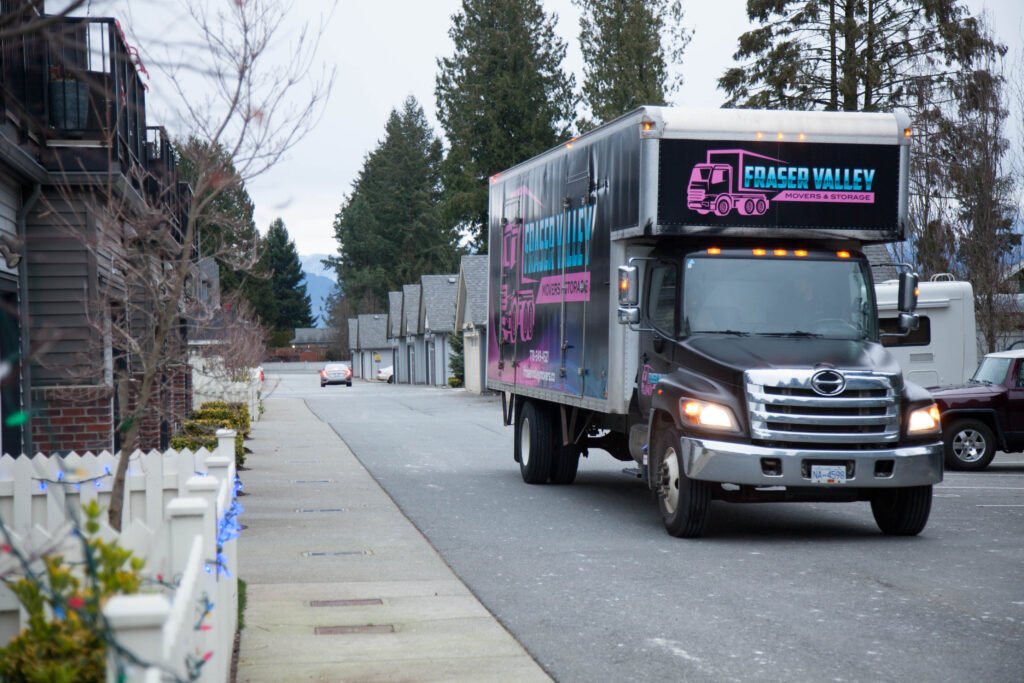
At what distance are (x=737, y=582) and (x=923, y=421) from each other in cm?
293

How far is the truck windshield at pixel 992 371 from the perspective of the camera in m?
19.6

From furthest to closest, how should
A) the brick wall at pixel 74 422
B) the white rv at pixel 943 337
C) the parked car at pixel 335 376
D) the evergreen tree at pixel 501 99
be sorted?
the parked car at pixel 335 376
the evergreen tree at pixel 501 99
the white rv at pixel 943 337
the brick wall at pixel 74 422

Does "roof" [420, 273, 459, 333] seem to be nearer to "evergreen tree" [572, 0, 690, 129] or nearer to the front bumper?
"evergreen tree" [572, 0, 690, 129]

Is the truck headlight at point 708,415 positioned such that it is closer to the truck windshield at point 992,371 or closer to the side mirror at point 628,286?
the side mirror at point 628,286

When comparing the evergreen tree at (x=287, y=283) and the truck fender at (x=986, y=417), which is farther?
the evergreen tree at (x=287, y=283)

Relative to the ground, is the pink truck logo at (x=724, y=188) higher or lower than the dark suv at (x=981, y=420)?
higher

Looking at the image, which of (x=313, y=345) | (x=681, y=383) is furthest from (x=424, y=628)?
(x=313, y=345)

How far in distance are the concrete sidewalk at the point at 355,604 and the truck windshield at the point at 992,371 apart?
995cm

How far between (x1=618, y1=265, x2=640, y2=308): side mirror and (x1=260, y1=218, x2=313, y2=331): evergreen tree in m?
113

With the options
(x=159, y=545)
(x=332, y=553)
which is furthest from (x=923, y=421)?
(x=159, y=545)

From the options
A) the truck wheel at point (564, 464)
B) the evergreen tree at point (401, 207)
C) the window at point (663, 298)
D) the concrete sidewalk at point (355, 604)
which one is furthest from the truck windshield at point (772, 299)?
the evergreen tree at point (401, 207)

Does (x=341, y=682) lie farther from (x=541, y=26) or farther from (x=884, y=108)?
(x=541, y=26)

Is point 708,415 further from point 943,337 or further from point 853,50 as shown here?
point 853,50

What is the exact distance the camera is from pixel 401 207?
102 meters
